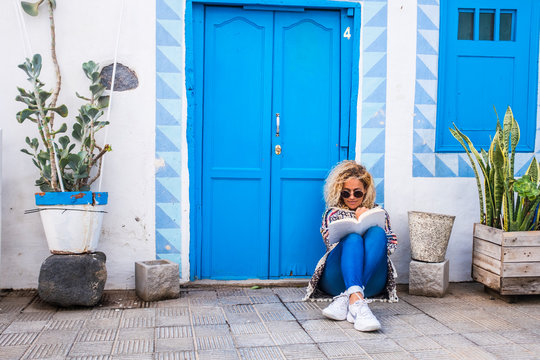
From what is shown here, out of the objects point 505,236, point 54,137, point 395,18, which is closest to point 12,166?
point 54,137

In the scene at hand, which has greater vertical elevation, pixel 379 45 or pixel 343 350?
pixel 379 45

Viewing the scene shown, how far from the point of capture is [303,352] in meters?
3.00

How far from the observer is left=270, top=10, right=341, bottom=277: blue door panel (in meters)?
4.51

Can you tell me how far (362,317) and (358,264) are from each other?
39 cm

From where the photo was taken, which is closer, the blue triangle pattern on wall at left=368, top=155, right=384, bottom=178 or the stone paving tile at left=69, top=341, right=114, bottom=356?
the stone paving tile at left=69, top=341, right=114, bottom=356

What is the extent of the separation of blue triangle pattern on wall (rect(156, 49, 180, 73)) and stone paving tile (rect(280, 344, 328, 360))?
2401 millimetres

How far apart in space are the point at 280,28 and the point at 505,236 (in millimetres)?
2456

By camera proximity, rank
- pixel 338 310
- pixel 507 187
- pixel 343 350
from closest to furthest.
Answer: pixel 343 350 < pixel 338 310 < pixel 507 187

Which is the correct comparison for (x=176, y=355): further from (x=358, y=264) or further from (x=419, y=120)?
(x=419, y=120)

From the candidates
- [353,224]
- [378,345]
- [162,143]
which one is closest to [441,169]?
[353,224]

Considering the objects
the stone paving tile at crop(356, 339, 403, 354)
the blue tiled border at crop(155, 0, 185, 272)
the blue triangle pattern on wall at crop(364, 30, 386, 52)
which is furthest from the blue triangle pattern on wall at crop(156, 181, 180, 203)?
the blue triangle pattern on wall at crop(364, 30, 386, 52)

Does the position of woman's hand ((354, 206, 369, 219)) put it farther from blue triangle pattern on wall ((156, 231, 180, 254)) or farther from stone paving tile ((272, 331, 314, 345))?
blue triangle pattern on wall ((156, 231, 180, 254))

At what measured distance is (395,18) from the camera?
4.52 m

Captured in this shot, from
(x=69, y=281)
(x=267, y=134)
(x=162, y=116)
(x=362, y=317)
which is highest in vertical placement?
(x=162, y=116)
